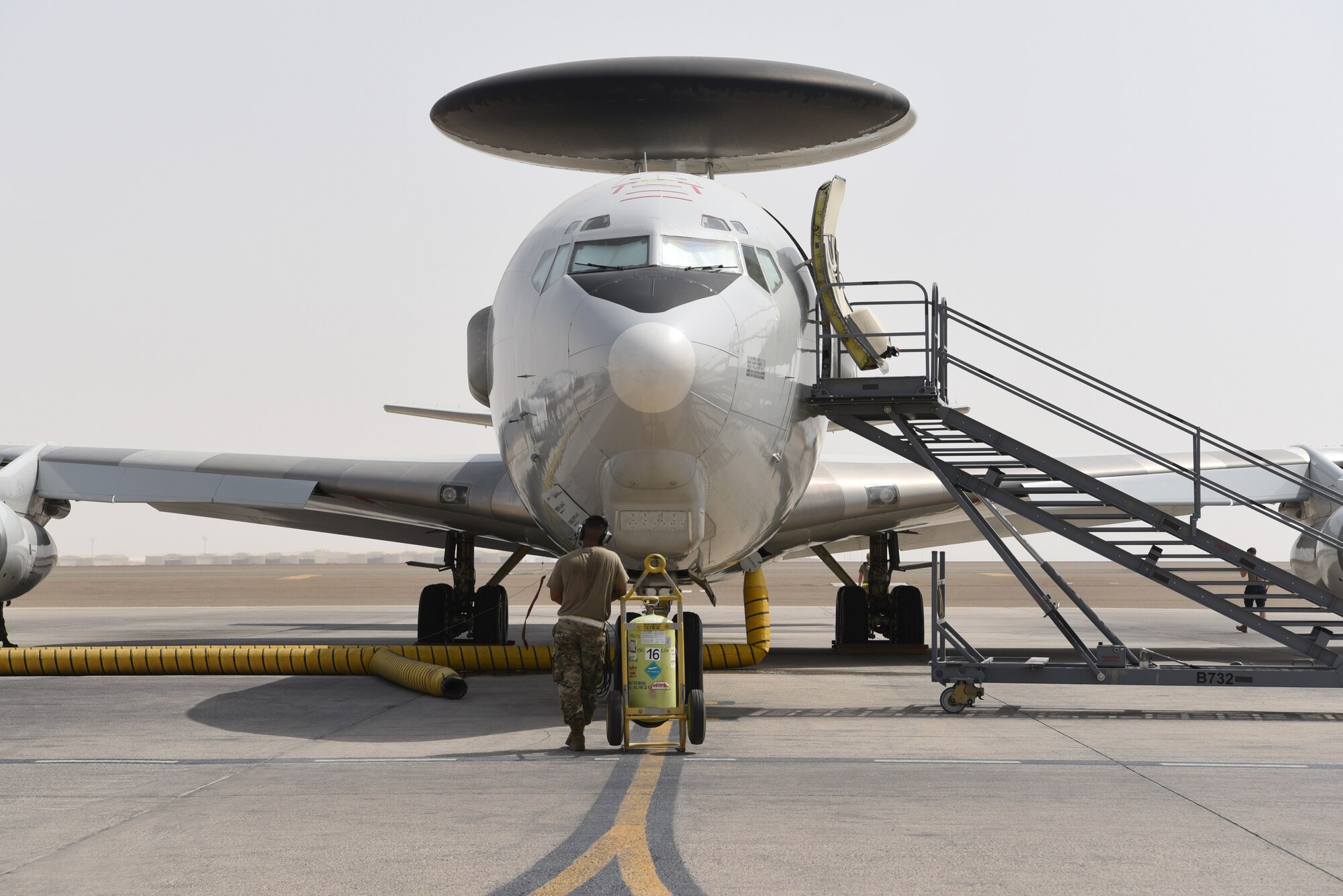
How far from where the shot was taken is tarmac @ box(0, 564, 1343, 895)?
564cm

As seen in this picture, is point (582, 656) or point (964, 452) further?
point (964, 452)

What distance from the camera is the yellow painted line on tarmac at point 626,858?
533 centimetres

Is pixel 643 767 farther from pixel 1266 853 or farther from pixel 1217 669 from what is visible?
pixel 1217 669

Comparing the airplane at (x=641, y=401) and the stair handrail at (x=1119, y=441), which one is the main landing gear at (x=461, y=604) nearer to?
the airplane at (x=641, y=401)

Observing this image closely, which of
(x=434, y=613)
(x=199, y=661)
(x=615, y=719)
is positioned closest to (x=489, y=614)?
(x=434, y=613)

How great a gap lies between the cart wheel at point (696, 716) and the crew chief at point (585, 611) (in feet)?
2.43

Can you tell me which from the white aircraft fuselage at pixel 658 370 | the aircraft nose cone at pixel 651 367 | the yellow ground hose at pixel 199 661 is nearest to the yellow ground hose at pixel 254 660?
the yellow ground hose at pixel 199 661

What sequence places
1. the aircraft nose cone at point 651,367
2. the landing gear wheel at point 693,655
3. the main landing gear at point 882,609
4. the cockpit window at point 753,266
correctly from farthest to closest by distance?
the main landing gear at point 882,609
the cockpit window at point 753,266
the landing gear wheel at point 693,655
the aircraft nose cone at point 651,367

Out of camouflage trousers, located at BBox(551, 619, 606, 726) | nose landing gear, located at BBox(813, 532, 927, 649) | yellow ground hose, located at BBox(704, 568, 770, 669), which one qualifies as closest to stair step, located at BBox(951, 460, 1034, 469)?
yellow ground hose, located at BBox(704, 568, 770, 669)

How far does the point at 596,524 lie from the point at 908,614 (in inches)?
428

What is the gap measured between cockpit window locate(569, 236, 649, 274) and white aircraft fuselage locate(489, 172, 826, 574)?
14 mm

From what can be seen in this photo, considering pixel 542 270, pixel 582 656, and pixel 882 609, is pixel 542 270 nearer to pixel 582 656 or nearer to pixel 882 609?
pixel 582 656

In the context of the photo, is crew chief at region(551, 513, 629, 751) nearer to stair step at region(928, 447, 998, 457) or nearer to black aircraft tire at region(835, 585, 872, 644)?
stair step at region(928, 447, 998, 457)

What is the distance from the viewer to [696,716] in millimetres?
9469
